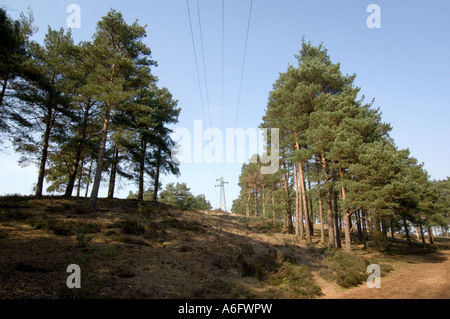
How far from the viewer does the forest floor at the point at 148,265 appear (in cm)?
752

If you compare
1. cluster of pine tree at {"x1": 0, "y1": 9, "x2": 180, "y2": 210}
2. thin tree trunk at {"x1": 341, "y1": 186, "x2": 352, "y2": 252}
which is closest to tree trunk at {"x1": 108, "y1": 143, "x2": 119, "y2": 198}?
cluster of pine tree at {"x1": 0, "y1": 9, "x2": 180, "y2": 210}

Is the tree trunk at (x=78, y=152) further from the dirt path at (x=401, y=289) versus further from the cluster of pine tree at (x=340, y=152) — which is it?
the dirt path at (x=401, y=289)

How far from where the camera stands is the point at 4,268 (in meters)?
7.29

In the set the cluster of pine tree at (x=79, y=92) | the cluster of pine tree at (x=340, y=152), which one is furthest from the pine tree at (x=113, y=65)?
the cluster of pine tree at (x=340, y=152)

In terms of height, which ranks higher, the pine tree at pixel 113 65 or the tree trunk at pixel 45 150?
the pine tree at pixel 113 65

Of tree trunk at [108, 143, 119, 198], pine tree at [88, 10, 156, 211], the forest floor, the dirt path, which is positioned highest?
pine tree at [88, 10, 156, 211]

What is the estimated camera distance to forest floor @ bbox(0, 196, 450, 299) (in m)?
7.52

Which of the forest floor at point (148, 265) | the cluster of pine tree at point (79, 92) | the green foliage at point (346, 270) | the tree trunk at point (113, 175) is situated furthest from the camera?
the tree trunk at point (113, 175)

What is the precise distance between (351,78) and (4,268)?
27872mm

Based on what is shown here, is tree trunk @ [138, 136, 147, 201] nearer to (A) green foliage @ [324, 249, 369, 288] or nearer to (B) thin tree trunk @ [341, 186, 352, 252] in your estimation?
(A) green foliage @ [324, 249, 369, 288]
